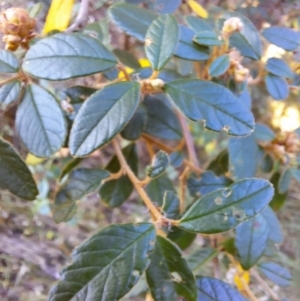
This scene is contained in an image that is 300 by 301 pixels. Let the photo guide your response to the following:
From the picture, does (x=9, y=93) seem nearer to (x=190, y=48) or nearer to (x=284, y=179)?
(x=190, y=48)

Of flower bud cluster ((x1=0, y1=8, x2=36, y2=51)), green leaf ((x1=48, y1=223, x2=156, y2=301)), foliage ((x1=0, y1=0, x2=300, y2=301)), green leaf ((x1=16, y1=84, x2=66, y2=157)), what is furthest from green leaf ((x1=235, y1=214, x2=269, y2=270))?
flower bud cluster ((x1=0, y1=8, x2=36, y2=51))

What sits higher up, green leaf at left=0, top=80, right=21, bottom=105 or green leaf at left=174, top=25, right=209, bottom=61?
green leaf at left=174, top=25, right=209, bottom=61

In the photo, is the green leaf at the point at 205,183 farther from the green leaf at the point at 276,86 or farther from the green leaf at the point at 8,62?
the green leaf at the point at 8,62

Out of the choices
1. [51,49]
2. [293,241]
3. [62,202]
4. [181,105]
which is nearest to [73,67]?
A: [51,49]

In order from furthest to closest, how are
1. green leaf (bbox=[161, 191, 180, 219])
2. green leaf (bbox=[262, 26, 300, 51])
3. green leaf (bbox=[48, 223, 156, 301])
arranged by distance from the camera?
1. green leaf (bbox=[262, 26, 300, 51])
2. green leaf (bbox=[161, 191, 180, 219])
3. green leaf (bbox=[48, 223, 156, 301])

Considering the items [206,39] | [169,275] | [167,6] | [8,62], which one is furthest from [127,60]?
[169,275]

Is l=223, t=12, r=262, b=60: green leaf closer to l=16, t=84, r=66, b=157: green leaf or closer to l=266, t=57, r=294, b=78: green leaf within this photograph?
l=266, t=57, r=294, b=78: green leaf

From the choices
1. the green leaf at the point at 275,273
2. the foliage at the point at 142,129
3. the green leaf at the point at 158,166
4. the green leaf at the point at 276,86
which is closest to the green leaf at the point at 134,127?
the foliage at the point at 142,129
